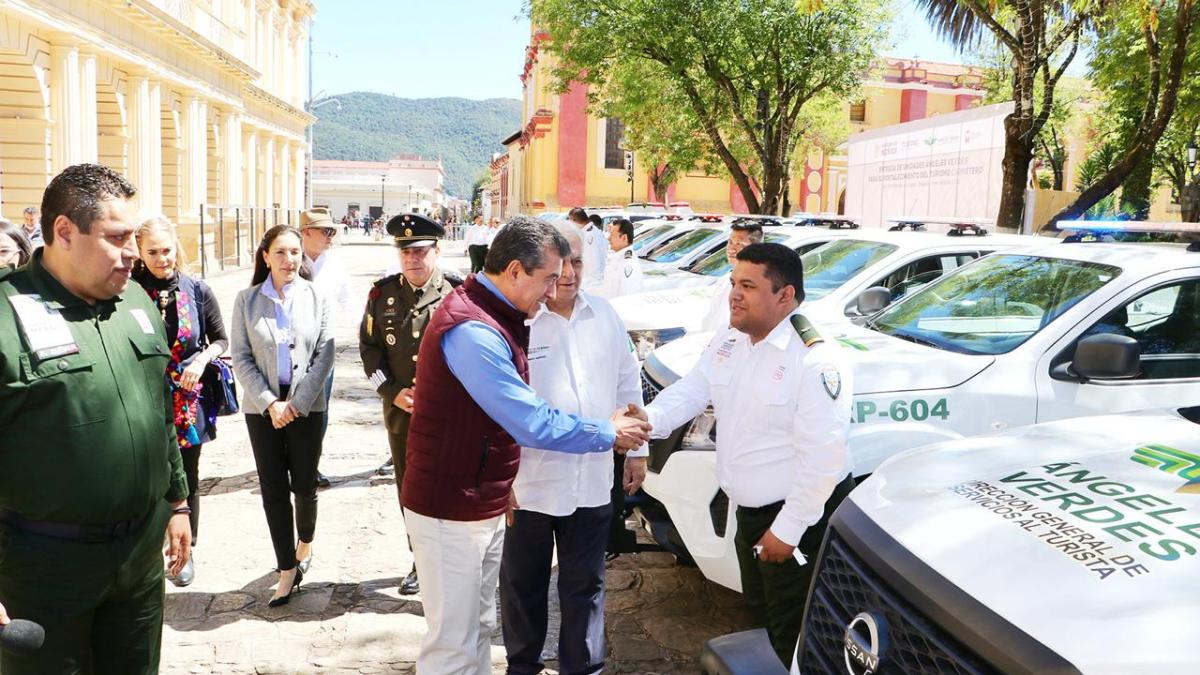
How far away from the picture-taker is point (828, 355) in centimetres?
331

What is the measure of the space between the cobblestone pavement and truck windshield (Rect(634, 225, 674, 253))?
9122 mm

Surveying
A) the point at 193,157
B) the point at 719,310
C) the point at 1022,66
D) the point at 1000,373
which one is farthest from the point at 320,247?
the point at 193,157

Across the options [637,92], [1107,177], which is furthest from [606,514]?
[637,92]

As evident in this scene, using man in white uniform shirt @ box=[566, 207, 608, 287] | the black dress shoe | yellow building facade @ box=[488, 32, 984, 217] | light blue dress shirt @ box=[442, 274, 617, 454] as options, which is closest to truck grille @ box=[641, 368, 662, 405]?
the black dress shoe

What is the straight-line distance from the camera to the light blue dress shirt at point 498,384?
3.05 meters

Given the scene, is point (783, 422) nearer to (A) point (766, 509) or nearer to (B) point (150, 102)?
(A) point (766, 509)

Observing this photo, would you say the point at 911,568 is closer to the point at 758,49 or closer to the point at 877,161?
the point at 758,49

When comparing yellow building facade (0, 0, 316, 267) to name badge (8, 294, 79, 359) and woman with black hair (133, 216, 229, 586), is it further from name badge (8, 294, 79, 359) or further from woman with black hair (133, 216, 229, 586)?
name badge (8, 294, 79, 359)

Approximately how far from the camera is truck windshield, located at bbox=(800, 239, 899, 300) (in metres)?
7.54

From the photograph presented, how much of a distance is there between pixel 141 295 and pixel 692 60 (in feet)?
53.5

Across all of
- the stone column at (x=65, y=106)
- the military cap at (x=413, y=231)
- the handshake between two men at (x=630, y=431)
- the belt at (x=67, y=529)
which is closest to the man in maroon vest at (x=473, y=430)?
the handshake between two men at (x=630, y=431)

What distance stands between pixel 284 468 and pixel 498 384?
7.83 ft

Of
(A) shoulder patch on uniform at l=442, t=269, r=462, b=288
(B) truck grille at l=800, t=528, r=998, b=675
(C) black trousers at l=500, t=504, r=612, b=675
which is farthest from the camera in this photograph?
(A) shoulder patch on uniform at l=442, t=269, r=462, b=288

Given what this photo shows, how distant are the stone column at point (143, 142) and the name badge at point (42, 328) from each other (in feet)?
84.1
